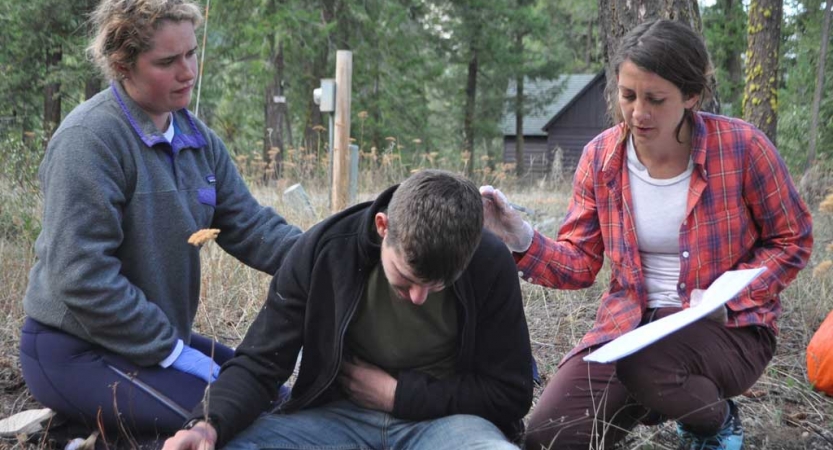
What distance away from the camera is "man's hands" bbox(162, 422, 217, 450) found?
7.18 feet

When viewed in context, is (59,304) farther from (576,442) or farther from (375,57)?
(375,57)

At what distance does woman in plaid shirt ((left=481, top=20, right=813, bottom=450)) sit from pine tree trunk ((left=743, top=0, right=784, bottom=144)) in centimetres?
690

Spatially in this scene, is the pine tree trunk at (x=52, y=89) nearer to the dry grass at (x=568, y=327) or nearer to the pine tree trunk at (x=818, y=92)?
the dry grass at (x=568, y=327)

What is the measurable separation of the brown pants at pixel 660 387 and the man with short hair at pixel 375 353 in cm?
25

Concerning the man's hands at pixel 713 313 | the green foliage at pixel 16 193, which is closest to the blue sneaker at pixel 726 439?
the man's hands at pixel 713 313

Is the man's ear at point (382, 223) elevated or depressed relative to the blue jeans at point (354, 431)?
elevated

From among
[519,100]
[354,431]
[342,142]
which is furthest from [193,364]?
[519,100]

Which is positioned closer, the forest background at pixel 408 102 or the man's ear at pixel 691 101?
the man's ear at pixel 691 101

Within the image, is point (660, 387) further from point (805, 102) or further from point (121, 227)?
point (805, 102)

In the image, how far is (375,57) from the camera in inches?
787

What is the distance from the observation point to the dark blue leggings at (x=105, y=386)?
8.96 ft

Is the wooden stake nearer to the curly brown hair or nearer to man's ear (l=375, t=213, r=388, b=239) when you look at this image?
the curly brown hair

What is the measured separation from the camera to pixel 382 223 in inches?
91.4

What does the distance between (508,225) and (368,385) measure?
801 mm
